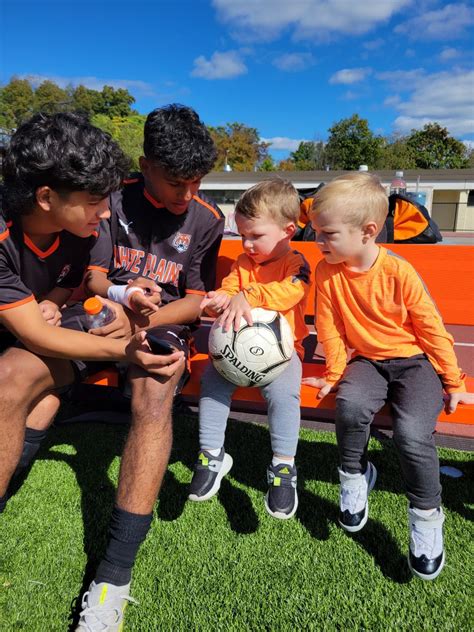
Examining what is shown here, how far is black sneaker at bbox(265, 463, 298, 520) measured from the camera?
7.25 ft

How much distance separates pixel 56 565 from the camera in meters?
2.24

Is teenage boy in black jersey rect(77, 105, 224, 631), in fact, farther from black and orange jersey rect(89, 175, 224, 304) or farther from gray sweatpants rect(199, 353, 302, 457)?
gray sweatpants rect(199, 353, 302, 457)

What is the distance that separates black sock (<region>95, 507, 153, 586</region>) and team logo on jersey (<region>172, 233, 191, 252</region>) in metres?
1.46

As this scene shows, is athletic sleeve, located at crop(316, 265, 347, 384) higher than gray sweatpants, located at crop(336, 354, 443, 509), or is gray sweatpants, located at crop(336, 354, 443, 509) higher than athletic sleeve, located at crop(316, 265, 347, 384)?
athletic sleeve, located at crop(316, 265, 347, 384)

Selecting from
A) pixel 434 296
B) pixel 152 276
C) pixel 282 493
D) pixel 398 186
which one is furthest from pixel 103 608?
pixel 398 186

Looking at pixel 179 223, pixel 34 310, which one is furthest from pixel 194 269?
pixel 34 310

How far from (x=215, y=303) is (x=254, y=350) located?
1.32 feet

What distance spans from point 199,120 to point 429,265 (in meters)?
1.63

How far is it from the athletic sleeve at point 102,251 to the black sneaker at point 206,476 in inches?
46.1

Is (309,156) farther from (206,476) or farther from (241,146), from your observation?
(206,476)

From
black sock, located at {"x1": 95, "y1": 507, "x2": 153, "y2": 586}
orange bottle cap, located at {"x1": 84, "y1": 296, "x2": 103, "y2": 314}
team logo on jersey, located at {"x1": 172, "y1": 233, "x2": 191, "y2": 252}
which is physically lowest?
black sock, located at {"x1": 95, "y1": 507, "x2": 153, "y2": 586}

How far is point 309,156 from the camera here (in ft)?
217

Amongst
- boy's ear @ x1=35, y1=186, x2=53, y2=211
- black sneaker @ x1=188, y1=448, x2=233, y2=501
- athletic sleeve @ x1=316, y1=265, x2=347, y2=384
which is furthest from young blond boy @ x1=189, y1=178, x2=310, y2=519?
boy's ear @ x1=35, y1=186, x2=53, y2=211

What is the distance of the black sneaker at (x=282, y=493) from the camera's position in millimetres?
2211
